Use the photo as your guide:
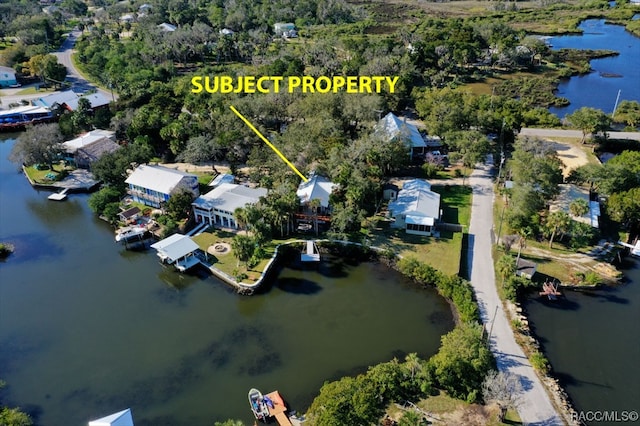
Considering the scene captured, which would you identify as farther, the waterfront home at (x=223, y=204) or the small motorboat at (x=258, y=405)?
the waterfront home at (x=223, y=204)

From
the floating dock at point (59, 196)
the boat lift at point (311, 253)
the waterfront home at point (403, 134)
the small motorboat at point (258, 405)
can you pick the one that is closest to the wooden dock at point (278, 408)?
the small motorboat at point (258, 405)

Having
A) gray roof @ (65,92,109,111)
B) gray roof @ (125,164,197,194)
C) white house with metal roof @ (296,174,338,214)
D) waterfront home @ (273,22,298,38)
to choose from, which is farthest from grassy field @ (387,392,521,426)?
waterfront home @ (273,22,298,38)

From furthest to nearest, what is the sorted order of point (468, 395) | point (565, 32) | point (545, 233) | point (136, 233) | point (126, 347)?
1. point (565, 32)
2. point (136, 233)
3. point (545, 233)
4. point (126, 347)
5. point (468, 395)

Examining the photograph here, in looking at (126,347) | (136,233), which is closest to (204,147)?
(136,233)

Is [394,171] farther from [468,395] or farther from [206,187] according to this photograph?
[468,395]

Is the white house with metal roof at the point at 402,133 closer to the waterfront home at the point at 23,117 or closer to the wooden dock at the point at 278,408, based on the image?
the wooden dock at the point at 278,408

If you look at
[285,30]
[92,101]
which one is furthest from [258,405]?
[285,30]
